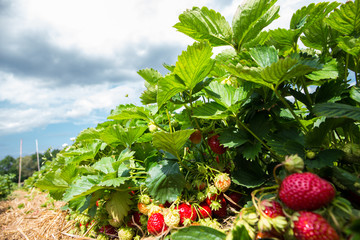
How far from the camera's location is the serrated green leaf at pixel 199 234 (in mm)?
481

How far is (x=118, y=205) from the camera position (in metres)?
0.84

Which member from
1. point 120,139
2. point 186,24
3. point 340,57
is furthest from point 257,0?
point 120,139

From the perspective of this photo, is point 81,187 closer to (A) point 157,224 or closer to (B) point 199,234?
(A) point 157,224

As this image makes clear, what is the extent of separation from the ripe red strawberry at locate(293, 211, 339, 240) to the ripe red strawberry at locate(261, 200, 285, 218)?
0.04 m

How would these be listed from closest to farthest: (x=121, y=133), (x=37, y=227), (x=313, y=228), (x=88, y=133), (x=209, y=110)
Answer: (x=313, y=228)
(x=209, y=110)
(x=121, y=133)
(x=88, y=133)
(x=37, y=227)

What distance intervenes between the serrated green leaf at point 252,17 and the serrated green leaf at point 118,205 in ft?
2.47

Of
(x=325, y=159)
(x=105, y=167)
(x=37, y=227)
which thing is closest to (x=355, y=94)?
(x=325, y=159)

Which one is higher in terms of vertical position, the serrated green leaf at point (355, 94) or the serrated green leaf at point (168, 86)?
the serrated green leaf at point (168, 86)

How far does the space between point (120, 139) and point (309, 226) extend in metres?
0.75

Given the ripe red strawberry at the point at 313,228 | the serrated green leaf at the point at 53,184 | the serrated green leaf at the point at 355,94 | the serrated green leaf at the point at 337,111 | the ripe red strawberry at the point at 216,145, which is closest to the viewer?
the ripe red strawberry at the point at 313,228

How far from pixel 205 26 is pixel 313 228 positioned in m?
0.62

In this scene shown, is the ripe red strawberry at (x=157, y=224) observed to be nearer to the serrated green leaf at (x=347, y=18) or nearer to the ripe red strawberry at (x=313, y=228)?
the ripe red strawberry at (x=313, y=228)

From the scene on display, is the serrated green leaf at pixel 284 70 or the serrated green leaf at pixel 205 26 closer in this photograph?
the serrated green leaf at pixel 284 70

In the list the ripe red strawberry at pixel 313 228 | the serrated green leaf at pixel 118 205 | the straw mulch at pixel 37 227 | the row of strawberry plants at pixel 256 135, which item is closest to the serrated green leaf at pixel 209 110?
the row of strawberry plants at pixel 256 135
